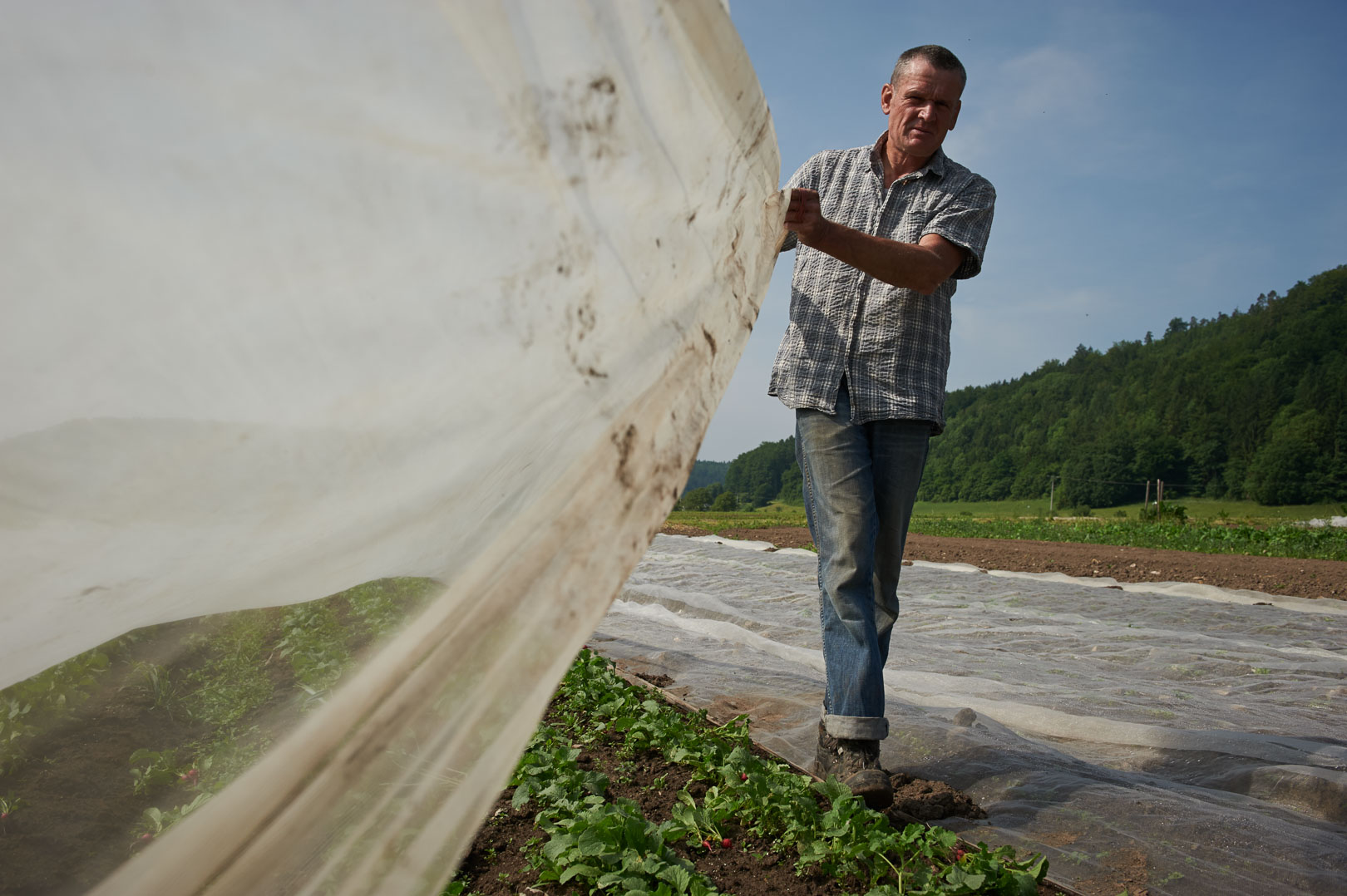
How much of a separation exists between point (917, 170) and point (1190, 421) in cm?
6349

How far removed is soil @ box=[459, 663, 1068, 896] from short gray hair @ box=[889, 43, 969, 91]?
1713 millimetres

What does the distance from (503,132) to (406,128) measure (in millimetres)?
126

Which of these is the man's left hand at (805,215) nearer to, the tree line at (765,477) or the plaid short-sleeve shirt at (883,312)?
the plaid short-sleeve shirt at (883,312)

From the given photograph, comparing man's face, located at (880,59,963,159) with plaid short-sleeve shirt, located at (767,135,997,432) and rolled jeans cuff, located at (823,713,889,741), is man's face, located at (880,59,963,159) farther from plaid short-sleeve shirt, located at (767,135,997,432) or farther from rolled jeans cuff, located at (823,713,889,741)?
rolled jeans cuff, located at (823,713,889,741)

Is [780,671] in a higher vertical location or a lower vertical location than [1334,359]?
lower

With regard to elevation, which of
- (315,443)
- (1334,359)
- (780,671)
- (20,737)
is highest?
(1334,359)

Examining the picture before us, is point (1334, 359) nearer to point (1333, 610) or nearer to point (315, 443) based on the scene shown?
point (1333, 610)

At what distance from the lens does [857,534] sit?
1.95 metres

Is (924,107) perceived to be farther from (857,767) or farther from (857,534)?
(857,767)

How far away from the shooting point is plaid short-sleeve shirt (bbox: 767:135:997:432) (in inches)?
78.4

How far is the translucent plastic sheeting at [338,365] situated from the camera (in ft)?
2.04

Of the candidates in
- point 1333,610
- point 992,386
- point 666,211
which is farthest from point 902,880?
point 992,386

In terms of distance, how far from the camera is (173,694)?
0.71 metres

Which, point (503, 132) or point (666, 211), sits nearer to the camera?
point (503, 132)
